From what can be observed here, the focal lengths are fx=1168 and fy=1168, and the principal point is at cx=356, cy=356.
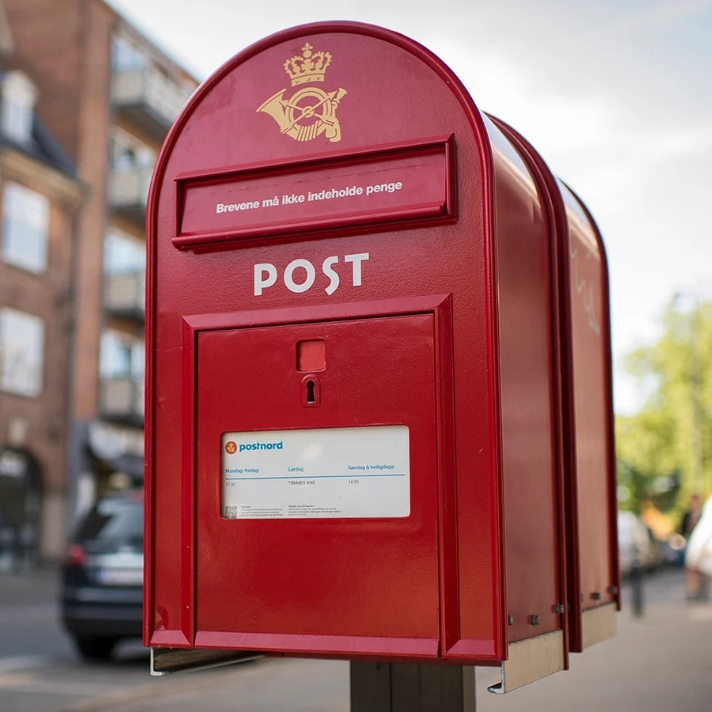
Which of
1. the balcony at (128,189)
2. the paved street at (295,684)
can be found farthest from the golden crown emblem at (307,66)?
the balcony at (128,189)

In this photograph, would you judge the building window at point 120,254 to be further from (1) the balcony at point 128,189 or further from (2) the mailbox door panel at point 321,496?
(2) the mailbox door panel at point 321,496

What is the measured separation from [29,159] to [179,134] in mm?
27813

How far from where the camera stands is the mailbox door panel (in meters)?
2.98

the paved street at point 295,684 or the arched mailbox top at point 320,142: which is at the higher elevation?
A: the arched mailbox top at point 320,142

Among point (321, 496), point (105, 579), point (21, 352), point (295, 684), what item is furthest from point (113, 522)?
point (21, 352)

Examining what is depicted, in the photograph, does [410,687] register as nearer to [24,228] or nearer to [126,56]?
[24,228]

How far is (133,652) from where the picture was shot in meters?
12.7

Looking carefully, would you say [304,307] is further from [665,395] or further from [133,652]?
[665,395]

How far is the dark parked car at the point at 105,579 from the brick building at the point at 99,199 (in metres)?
20.7

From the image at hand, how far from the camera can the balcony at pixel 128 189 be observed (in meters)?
34.2

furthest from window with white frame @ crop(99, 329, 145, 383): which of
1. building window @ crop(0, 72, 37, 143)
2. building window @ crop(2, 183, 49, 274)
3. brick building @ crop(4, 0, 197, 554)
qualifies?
building window @ crop(0, 72, 37, 143)

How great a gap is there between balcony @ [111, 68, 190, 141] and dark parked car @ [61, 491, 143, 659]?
24341 millimetres

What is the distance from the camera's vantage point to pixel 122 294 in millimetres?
34094

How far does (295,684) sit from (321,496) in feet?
22.5
